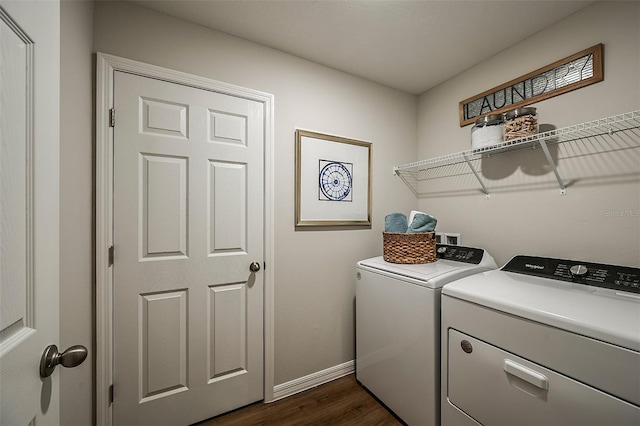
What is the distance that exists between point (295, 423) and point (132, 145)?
1863mm

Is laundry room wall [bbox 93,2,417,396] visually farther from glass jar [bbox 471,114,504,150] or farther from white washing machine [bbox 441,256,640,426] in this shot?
white washing machine [bbox 441,256,640,426]

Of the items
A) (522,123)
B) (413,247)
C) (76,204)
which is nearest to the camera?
(76,204)

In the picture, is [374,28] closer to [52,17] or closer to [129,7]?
[129,7]

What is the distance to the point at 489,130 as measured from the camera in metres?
1.65

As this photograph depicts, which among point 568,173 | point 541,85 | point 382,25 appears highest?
point 382,25

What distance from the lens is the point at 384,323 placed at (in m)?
1.69

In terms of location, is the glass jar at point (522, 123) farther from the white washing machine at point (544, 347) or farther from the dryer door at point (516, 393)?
the dryer door at point (516, 393)

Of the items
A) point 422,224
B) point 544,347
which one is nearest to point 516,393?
point 544,347

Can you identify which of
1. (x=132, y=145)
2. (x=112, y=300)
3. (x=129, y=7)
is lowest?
(x=112, y=300)

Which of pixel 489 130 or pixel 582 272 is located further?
pixel 489 130

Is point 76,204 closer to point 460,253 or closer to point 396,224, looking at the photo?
point 396,224

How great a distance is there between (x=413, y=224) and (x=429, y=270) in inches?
13.6

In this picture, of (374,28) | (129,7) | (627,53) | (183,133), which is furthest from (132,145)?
(627,53)

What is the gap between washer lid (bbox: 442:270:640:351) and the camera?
854 millimetres
